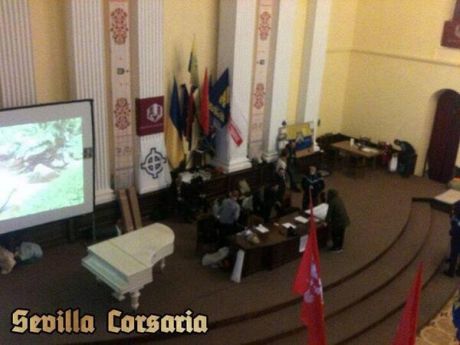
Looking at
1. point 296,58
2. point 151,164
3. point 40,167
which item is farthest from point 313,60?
point 40,167

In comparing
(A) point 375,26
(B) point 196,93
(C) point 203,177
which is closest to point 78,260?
(C) point 203,177

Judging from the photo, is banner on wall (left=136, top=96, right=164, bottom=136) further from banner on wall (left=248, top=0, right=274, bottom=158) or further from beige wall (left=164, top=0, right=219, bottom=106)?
banner on wall (left=248, top=0, right=274, bottom=158)

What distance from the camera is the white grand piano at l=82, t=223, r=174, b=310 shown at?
8031 mm

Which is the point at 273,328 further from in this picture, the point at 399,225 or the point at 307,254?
the point at 399,225

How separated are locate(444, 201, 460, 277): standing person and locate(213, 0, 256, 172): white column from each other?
467cm

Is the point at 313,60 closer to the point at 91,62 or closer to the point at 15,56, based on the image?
the point at 91,62

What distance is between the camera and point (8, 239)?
9.41 m

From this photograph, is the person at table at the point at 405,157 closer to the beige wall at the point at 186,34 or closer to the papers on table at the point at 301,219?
the papers on table at the point at 301,219

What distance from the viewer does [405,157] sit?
592 inches

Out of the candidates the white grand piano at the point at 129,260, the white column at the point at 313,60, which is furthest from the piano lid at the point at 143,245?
the white column at the point at 313,60

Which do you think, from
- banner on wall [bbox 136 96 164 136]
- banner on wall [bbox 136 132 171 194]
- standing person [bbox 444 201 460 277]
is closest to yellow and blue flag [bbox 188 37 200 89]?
banner on wall [bbox 136 96 164 136]

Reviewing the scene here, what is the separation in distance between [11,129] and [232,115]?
16.7 feet

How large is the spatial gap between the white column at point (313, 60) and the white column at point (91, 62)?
587 centimetres

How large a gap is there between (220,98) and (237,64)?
0.82 metres
